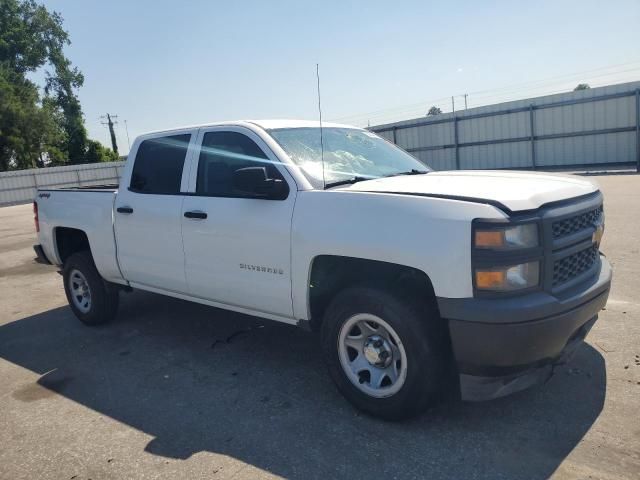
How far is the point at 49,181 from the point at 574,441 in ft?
117

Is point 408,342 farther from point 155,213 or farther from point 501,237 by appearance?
point 155,213

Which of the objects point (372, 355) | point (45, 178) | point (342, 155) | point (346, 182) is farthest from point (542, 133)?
point (45, 178)

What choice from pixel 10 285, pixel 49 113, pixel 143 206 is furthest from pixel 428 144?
pixel 49 113

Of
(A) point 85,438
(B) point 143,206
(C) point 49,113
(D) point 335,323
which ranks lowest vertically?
(A) point 85,438

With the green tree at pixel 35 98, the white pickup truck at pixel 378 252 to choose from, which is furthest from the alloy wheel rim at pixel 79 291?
the green tree at pixel 35 98

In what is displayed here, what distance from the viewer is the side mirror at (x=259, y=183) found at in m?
3.57

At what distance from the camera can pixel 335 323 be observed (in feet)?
11.3

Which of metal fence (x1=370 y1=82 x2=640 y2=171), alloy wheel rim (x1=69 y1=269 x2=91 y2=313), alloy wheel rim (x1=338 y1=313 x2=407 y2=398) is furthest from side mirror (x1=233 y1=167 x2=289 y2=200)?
metal fence (x1=370 y1=82 x2=640 y2=171)

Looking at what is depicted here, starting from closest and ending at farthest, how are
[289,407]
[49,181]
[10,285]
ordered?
[289,407] → [10,285] → [49,181]

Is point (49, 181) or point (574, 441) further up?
point (49, 181)

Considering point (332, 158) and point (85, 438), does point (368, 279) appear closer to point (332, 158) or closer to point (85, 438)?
point (332, 158)

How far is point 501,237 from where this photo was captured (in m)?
2.82

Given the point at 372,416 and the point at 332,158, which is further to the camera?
the point at 332,158

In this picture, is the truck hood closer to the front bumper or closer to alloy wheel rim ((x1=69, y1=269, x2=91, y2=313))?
the front bumper
